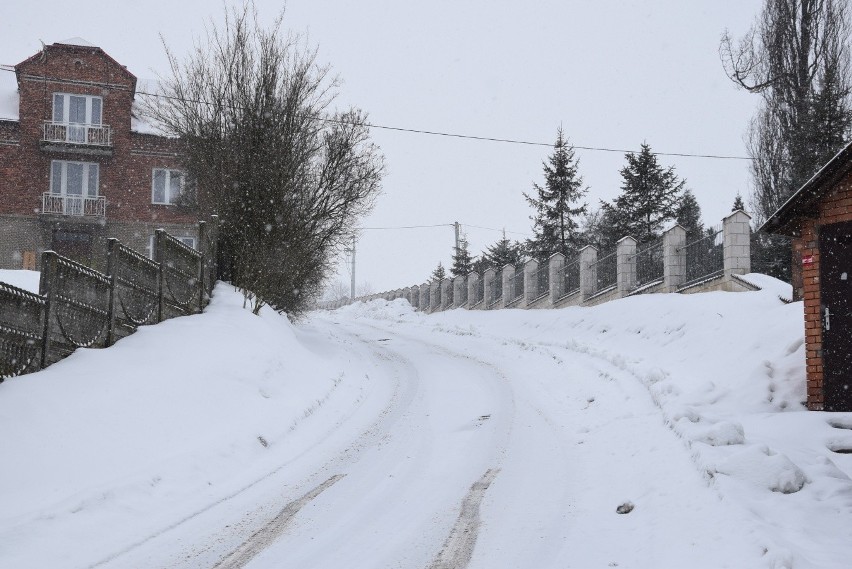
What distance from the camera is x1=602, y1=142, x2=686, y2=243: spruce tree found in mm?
35469

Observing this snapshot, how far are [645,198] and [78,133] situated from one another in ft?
95.3

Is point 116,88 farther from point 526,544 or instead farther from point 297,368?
point 526,544

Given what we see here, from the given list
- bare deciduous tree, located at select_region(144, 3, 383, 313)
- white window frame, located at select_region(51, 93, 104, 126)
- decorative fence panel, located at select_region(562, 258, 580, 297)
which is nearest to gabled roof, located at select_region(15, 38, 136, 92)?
white window frame, located at select_region(51, 93, 104, 126)

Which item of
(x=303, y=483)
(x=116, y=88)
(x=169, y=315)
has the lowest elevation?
(x=303, y=483)

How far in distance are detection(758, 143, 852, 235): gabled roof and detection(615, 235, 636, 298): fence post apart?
10731 mm

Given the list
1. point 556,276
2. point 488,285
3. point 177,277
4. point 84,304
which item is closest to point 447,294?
point 488,285

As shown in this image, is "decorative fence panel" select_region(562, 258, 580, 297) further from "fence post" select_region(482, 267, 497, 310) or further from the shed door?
the shed door

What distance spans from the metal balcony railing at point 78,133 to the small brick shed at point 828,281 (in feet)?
99.3

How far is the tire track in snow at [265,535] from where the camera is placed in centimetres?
470

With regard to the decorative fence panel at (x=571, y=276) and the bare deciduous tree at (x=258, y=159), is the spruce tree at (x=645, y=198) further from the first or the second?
the bare deciduous tree at (x=258, y=159)

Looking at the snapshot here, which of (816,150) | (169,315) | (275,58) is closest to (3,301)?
(169,315)

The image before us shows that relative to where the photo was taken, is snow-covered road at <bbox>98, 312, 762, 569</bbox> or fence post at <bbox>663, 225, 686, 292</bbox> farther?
fence post at <bbox>663, 225, 686, 292</bbox>

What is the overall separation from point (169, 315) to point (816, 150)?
27.3m

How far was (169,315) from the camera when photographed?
1173 cm
